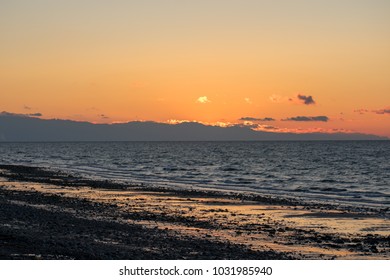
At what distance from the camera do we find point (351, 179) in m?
61.1

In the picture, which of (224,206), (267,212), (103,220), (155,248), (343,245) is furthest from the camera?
(224,206)

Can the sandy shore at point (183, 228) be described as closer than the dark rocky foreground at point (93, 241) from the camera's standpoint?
No

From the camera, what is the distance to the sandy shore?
54.5ft

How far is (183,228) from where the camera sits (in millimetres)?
21766

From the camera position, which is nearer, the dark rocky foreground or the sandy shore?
the dark rocky foreground

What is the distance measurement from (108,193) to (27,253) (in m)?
22.6

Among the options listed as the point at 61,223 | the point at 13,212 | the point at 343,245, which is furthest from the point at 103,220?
the point at 343,245

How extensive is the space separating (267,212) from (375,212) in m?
6.18

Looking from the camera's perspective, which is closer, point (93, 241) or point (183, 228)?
point (93, 241)

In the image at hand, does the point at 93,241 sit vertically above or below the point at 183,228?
above

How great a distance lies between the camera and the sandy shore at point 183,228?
16609 mm
